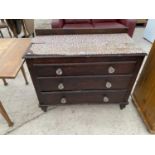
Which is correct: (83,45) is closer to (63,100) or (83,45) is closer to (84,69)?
(84,69)

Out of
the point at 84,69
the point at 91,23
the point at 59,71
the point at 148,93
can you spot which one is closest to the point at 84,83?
the point at 84,69

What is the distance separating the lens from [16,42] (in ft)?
5.16

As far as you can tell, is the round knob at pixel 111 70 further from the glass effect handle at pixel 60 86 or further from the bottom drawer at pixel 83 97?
the glass effect handle at pixel 60 86

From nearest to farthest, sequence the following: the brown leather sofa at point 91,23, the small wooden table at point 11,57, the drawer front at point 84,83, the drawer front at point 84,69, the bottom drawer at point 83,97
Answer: the small wooden table at point 11,57 < the drawer front at point 84,69 < the drawer front at point 84,83 < the bottom drawer at point 83,97 < the brown leather sofa at point 91,23

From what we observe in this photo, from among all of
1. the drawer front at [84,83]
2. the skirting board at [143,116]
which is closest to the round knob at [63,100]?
the drawer front at [84,83]

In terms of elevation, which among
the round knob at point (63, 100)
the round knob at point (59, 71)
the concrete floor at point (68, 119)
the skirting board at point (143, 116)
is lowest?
the concrete floor at point (68, 119)

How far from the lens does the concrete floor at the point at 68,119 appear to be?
1.54 m

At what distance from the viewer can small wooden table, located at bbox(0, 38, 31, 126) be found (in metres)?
1.13

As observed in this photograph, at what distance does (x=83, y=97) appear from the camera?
5.10 ft

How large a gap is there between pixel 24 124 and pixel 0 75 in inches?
28.5

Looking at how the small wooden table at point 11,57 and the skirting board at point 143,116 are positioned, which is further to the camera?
the skirting board at point 143,116

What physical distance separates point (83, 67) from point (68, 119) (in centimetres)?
69

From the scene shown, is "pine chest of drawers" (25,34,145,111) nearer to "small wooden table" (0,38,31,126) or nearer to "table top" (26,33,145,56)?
"table top" (26,33,145,56)

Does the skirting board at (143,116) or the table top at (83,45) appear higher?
the table top at (83,45)
